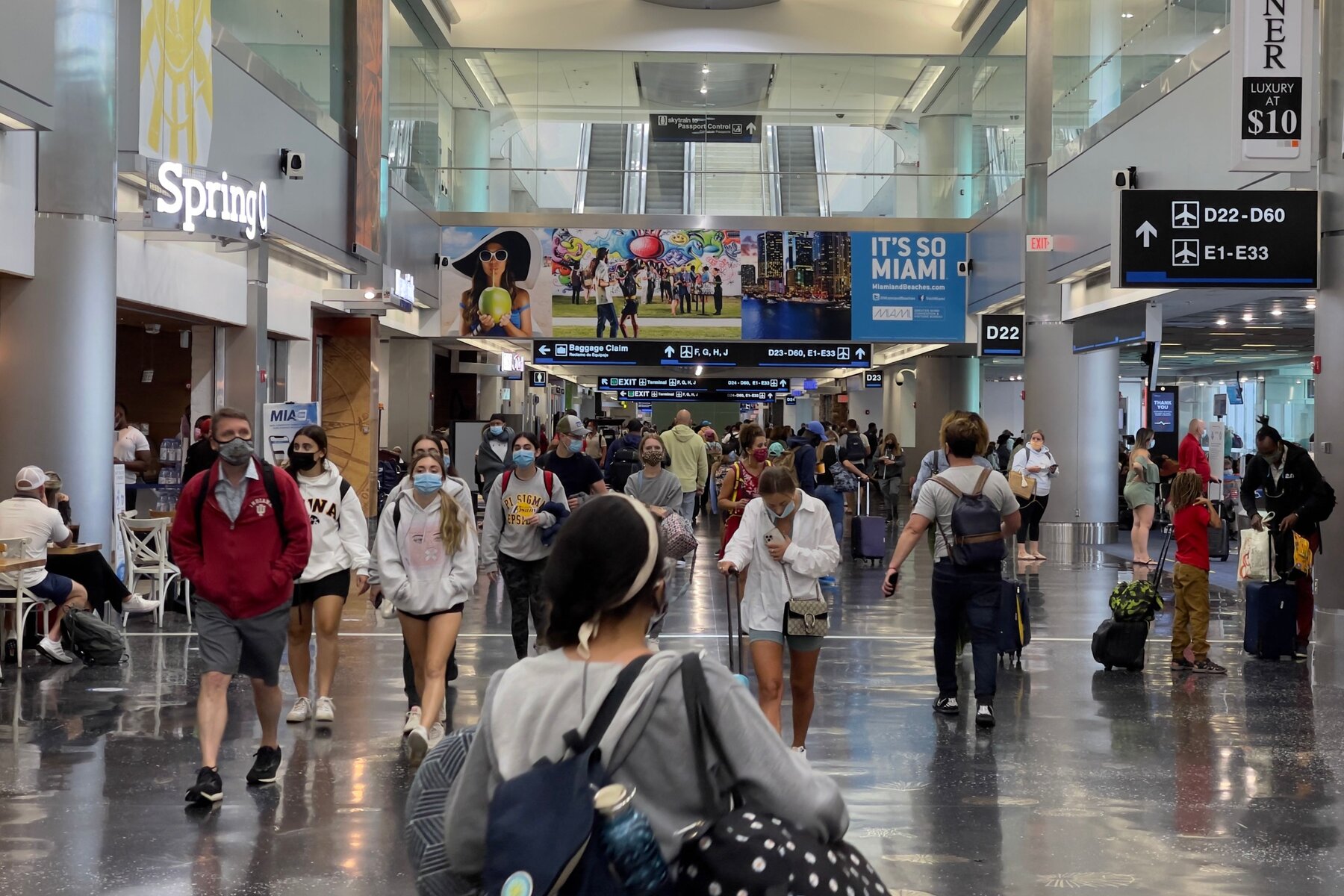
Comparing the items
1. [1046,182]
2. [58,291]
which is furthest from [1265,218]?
[1046,182]

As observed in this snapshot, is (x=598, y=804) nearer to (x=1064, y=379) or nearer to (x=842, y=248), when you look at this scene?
(x=1064, y=379)

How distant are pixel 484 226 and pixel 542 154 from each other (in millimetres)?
1916

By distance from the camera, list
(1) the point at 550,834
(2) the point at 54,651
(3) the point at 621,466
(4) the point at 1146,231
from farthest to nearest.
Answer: (3) the point at 621,466 < (4) the point at 1146,231 < (2) the point at 54,651 < (1) the point at 550,834

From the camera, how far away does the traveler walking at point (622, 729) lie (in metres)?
2.07

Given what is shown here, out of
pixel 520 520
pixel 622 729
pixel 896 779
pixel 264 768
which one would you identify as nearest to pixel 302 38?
pixel 520 520

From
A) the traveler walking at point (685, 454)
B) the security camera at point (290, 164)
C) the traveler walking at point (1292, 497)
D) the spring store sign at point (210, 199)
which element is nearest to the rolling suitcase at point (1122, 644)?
the traveler walking at point (1292, 497)

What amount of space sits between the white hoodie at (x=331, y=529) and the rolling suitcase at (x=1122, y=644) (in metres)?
5.12

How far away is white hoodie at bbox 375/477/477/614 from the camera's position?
6.93 meters

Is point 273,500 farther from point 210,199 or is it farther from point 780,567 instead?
point 210,199

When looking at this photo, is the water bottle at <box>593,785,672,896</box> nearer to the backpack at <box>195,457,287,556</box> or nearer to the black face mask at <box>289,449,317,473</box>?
the backpack at <box>195,457,287,556</box>

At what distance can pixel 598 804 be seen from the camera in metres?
1.97

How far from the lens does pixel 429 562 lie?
6977 millimetres

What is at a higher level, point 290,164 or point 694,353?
point 290,164

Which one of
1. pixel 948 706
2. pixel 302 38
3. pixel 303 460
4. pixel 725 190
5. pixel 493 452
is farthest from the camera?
pixel 725 190
